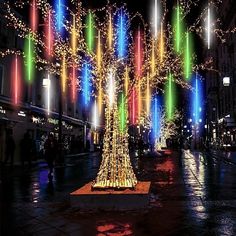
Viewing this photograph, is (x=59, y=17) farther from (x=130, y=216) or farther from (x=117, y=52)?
(x=130, y=216)

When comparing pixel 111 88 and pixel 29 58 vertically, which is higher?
pixel 29 58

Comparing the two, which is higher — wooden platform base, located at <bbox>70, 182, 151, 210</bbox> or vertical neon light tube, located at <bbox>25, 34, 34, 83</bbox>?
vertical neon light tube, located at <bbox>25, 34, 34, 83</bbox>

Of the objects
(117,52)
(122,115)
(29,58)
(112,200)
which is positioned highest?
(29,58)

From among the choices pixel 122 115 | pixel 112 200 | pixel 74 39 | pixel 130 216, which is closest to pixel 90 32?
pixel 74 39

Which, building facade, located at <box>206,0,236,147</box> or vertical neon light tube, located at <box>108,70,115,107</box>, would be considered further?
building facade, located at <box>206,0,236,147</box>

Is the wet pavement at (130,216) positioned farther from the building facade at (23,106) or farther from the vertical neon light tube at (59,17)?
the building facade at (23,106)

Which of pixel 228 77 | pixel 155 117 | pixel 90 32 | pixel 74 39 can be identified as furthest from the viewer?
pixel 228 77

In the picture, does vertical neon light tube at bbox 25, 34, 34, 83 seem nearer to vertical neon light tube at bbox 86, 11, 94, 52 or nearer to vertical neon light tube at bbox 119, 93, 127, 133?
vertical neon light tube at bbox 86, 11, 94, 52

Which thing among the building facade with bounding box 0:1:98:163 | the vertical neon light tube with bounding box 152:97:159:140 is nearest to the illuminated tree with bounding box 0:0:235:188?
the building facade with bounding box 0:1:98:163

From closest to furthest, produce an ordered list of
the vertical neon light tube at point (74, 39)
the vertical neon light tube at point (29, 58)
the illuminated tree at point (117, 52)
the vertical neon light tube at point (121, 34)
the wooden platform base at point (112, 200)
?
the wooden platform base at point (112, 200)
the illuminated tree at point (117, 52)
the vertical neon light tube at point (74, 39)
the vertical neon light tube at point (121, 34)
the vertical neon light tube at point (29, 58)

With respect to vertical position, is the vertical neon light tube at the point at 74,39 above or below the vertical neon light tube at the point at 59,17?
below

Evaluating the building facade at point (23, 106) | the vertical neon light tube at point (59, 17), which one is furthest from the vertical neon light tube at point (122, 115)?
the building facade at point (23, 106)

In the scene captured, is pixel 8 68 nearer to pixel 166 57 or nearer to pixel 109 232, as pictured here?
pixel 166 57

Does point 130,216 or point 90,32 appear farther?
point 90,32
